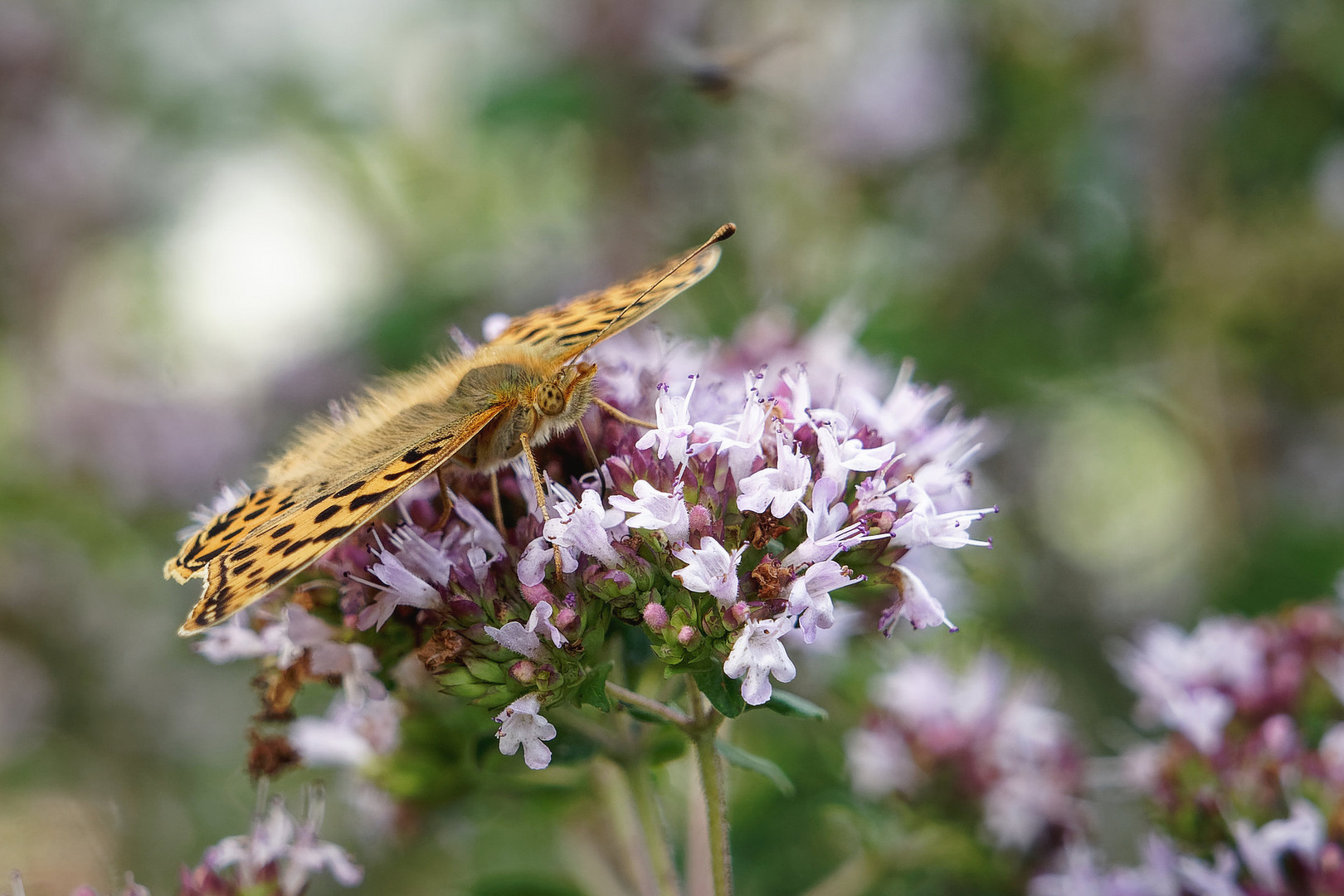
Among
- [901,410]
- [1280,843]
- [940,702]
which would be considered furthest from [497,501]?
[1280,843]

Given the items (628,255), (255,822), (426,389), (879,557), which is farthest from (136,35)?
(879,557)

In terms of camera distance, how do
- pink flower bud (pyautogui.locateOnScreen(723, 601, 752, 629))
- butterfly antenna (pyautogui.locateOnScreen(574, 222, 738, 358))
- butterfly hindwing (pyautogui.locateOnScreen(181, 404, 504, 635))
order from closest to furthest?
1. butterfly hindwing (pyautogui.locateOnScreen(181, 404, 504, 635))
2. pink flower bud (pyautogui.locateOnScreen(723, 601, 752, 629))
3. butterfly antenna (pyautogui.locateOnScreen(574, 222, 738, 358))

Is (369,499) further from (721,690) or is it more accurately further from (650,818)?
(650,818)

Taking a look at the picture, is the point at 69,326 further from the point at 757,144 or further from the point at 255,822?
the point at 255,822

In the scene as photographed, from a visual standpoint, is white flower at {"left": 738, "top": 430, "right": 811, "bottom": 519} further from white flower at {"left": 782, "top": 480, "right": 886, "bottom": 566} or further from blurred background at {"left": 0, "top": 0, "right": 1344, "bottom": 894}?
blurred background at {"left": 0, "top": 0, "right": 1344, "bottom": 894}

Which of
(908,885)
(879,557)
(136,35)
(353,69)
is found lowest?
(908,885)

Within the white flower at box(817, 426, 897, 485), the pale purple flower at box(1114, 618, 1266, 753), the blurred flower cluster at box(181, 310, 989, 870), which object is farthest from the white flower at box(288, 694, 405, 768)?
the pale purple flower at box(1114, 618, 1266, 753)
